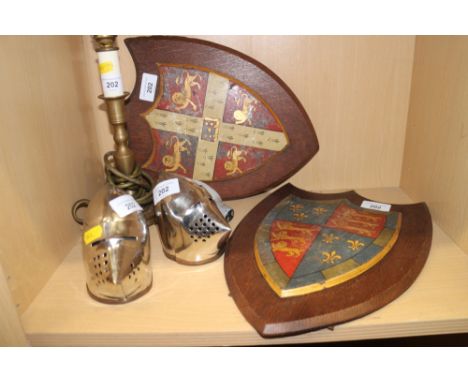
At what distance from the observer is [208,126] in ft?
2.56

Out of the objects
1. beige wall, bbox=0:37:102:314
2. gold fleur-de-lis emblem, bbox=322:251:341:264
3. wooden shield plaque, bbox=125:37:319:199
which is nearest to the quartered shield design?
gold fleur-de-lis emblem, bbox=322:251:341:264

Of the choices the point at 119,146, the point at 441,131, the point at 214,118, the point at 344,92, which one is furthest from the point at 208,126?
the point at 441,131

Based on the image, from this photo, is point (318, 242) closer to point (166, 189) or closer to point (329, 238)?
point (329, 238)

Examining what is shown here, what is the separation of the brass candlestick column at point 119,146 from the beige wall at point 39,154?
0.08 meters

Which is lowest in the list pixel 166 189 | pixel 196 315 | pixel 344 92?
pixel 196 315

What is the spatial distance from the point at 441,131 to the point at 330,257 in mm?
331

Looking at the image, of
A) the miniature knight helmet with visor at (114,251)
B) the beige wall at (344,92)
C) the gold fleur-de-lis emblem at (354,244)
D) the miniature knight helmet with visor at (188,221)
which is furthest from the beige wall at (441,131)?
the miniature knight helmet with visor at (114,251)

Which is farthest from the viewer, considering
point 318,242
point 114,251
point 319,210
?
point 319,210

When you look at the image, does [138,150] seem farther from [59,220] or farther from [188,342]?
[188,342]

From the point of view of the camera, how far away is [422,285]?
56cm

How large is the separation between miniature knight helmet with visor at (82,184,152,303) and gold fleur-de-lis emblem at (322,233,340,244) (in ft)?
0.98

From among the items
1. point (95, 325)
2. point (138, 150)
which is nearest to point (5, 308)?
point (95, 325)

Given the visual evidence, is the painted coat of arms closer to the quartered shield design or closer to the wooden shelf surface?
the quartered shield design

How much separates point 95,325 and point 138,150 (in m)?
0.40
